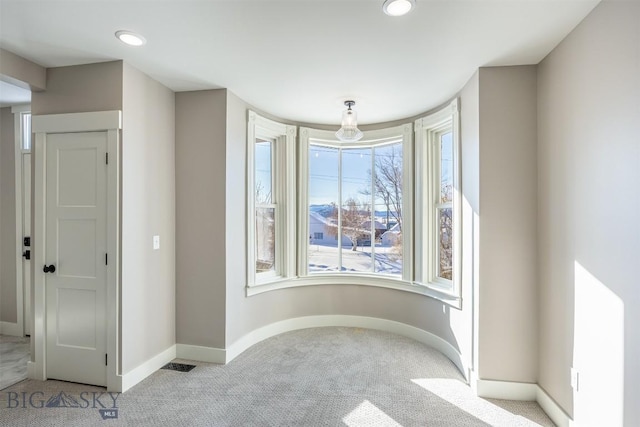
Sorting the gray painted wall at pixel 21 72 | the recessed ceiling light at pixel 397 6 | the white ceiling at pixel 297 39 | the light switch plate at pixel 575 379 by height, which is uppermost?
the white ceiling at pixel 297 39

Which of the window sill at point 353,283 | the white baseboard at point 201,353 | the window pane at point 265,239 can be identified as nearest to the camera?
the white baseboard at point 201,353

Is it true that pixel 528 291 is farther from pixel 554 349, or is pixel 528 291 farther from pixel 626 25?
pixel 626 25

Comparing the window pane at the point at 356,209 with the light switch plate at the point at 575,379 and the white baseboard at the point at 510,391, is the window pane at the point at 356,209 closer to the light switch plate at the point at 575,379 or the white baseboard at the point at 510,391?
the white baseboard at the point at 510,391

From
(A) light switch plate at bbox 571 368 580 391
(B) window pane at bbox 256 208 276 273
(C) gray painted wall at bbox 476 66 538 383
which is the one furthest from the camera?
(B) window pane at bbox 256 208 276 273

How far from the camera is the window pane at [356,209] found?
443 centimetres

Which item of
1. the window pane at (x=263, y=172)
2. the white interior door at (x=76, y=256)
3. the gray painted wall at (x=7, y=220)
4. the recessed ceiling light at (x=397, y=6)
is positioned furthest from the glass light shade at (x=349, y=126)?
the gray painted wall at (x=7, y=220)

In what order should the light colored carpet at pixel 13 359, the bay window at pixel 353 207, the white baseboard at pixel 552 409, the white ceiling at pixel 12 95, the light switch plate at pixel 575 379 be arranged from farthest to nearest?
the bay window at pixel 353 207 → the white ceiling at pixel 12 95 → the light colored carpet at pixel 13 359 → the white baseboard at pixel 552 409 → the light switch plate at pixel 575 379

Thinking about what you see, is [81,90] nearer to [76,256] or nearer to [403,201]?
[76,256]

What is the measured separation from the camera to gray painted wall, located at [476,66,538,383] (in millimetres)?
2576

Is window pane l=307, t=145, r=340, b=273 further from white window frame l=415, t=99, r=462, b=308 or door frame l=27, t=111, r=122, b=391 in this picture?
door frame l=27, t=111, r=122, b=391

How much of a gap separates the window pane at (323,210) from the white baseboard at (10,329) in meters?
3.31

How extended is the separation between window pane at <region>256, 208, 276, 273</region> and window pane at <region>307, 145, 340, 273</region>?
524mm

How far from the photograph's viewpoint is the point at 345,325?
427 centimetres

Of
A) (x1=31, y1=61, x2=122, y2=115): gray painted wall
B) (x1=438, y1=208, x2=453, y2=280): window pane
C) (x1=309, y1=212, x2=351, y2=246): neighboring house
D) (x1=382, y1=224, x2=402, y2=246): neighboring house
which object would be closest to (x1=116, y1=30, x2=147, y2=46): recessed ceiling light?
(x1=31, y1=61, x2=122, y2=115): gray painted wall
